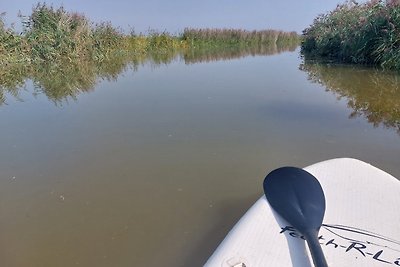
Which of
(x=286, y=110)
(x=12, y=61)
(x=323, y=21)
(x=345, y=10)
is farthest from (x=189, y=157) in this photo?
(x=323, y=21)

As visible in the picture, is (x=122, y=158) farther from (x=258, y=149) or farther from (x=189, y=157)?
(x=258, y=149)

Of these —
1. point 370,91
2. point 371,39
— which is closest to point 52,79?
point 370,91

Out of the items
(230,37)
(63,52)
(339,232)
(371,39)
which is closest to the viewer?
(339,232)

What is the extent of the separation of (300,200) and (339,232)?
200 mm

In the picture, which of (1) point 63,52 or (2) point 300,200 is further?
(1) point 63,52

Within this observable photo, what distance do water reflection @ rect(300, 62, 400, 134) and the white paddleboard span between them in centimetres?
175

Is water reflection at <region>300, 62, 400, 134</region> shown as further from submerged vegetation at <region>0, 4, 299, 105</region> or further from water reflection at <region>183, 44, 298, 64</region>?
water reflection at <region>183, 44, 298, 64</region>

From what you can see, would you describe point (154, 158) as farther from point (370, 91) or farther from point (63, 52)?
point (63, 52)

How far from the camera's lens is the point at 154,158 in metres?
2.32

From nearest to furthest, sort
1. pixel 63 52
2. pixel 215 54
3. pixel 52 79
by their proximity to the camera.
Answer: pixel 52 79
pixel 63 52
pixel 215 54

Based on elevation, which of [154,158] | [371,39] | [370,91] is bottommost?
[154,158]

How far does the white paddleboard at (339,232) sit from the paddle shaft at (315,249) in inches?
1.2

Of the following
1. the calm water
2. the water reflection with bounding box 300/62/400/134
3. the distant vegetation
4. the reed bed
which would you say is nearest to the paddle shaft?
the calm water

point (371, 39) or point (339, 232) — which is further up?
point (371, 39)
